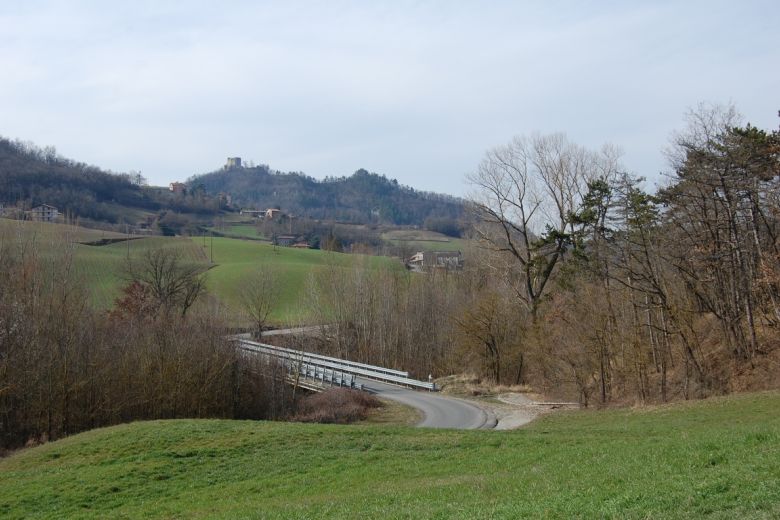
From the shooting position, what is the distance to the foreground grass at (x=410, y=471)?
910cm

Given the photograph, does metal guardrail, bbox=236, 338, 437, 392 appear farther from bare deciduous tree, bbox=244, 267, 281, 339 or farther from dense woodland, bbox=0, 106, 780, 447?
bare deciduous tree, bbox=244, 267, 281, 339

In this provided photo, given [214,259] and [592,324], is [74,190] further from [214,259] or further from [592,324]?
[592,324]

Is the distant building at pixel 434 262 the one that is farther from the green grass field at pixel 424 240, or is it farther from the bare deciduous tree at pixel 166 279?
the bare deciduous tree at pixel 166 279

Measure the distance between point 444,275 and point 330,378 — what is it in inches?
1229

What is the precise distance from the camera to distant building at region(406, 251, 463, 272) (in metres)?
81.9

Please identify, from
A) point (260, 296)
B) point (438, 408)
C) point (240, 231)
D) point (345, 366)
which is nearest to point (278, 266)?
point (260, 296)

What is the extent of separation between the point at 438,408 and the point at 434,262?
61.5m

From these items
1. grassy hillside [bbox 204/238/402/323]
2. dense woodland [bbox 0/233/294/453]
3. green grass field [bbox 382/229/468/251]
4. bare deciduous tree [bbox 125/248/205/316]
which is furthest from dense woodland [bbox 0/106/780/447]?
green grass field [bbox 382/229/468/251]

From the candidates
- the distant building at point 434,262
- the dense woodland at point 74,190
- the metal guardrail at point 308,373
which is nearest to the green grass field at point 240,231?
the dense woodland at point 74,190

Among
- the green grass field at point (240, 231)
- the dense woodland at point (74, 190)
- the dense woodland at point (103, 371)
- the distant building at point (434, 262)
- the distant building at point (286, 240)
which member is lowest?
the dense woodland at point (103, 371)

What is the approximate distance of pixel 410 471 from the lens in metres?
15.7

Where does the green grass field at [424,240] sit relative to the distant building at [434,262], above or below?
above

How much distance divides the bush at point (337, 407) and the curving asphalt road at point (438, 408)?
2709 mm

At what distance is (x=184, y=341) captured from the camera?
119 feet
